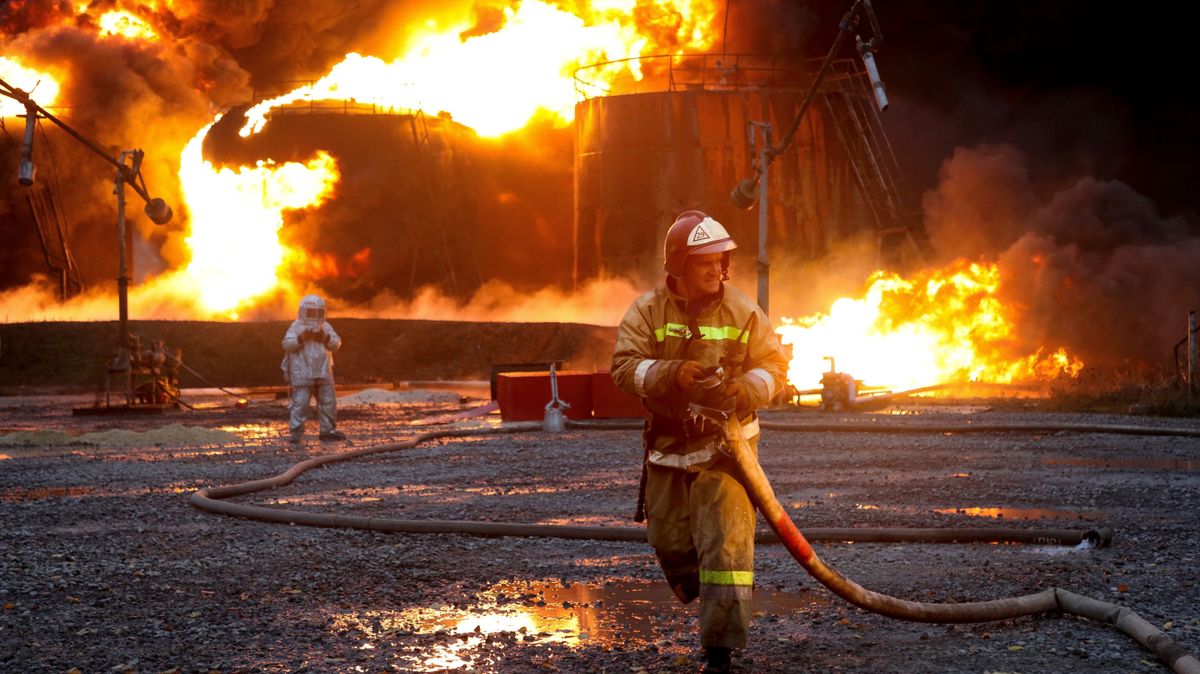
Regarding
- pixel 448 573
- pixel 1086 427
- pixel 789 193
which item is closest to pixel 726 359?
pixel 448 573

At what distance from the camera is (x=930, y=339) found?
103 ft

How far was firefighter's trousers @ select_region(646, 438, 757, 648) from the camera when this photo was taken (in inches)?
197

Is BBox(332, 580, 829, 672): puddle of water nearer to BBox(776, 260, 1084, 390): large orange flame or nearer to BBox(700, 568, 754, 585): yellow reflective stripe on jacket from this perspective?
BBox(700, 568, 754, 585): yellow reflective stripe on jacket

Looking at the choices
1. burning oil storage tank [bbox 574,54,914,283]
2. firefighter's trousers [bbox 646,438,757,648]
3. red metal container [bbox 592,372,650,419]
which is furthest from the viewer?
burning oil storage tank [bbox 574,54,914,283]

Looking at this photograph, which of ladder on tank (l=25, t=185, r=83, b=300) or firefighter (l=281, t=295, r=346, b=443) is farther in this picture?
ladder on tank (l=25, t=185, r=83, b=300)

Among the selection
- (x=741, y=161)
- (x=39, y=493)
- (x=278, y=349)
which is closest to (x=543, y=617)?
(x=39, y=493)

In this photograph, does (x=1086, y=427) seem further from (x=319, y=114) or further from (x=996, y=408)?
(x=319, y=114)

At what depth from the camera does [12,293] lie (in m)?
44.7

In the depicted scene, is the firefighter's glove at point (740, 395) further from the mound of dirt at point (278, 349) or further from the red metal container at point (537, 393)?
the mound of dirt at point (278, 349)

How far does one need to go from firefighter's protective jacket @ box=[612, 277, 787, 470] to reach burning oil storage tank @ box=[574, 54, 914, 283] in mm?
32461

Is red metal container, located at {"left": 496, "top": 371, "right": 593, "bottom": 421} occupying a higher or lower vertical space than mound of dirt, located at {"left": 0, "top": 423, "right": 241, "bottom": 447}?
higher

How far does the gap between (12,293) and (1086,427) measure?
127 feet

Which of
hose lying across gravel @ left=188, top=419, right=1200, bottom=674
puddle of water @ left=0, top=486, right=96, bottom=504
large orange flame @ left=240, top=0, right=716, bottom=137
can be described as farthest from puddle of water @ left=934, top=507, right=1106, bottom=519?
large orange flame @ left=240, top=0, right=716, bottom=137

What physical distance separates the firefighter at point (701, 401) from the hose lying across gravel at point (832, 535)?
0.14 m
